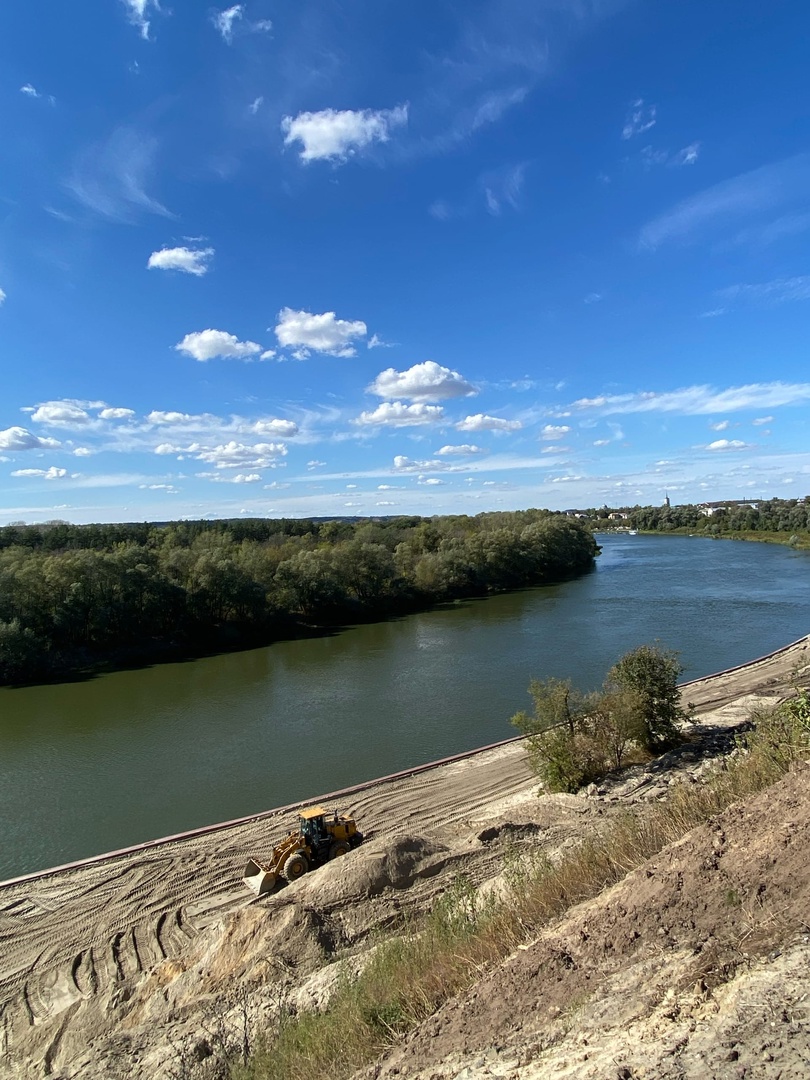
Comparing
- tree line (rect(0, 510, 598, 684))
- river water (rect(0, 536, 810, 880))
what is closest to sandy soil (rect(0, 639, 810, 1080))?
river water (rect(0, 536, 810, 880))

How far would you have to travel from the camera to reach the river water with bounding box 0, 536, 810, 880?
17.5m

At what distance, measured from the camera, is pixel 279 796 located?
17562 mm

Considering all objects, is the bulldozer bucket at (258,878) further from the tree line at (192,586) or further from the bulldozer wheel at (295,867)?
the tree line at (192,586)

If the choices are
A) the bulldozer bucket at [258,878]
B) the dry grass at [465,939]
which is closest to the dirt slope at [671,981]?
the dry grass at [465,939]

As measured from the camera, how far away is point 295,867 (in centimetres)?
1196

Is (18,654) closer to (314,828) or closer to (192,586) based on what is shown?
(192,586)

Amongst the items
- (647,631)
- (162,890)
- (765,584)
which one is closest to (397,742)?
(162,890)

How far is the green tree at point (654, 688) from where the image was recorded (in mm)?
16250

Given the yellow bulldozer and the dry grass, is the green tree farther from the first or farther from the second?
the dry grass

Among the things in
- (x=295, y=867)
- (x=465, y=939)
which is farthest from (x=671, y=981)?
(x=295, y=867)

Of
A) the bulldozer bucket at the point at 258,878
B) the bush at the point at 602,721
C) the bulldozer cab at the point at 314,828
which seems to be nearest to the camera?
the bulldozer bucket at the point at 258,878

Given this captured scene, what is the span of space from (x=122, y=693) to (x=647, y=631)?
Result: 2893cm

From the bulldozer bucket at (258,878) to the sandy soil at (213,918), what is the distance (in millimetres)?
248

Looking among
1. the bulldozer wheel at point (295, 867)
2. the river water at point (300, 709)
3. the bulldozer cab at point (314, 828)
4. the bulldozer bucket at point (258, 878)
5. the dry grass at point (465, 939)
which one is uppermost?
the dry grass at point (465, 939)
